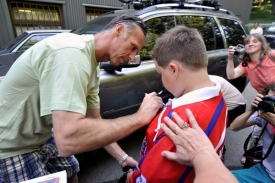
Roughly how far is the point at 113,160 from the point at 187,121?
84.5 inches

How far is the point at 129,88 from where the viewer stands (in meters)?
2.42

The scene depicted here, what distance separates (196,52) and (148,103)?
415 mm

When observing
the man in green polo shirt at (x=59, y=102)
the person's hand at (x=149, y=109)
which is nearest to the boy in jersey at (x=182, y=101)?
the person's hand at (x=149, y=109)

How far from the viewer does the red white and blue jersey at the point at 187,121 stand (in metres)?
0.92

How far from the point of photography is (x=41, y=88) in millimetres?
1063

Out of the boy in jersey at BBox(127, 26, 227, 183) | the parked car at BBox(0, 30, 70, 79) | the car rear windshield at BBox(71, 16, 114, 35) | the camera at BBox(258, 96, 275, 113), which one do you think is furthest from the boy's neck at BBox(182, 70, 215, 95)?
the parked car at BBox(0, 30, 70, 79)

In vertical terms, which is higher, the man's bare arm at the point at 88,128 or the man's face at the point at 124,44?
the man's face at the point at 124,44

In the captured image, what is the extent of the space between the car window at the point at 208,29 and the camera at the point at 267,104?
6.57 feet

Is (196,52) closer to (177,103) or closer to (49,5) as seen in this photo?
(177,103)

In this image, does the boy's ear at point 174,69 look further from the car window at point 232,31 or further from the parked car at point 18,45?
the car window at point 232,31

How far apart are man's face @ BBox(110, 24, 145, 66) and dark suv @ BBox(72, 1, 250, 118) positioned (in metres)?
0.68

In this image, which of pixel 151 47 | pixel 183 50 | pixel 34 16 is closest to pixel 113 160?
pixel 151 47

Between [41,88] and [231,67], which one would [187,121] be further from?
[231,67]

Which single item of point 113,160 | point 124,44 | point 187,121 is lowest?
point 113,160
